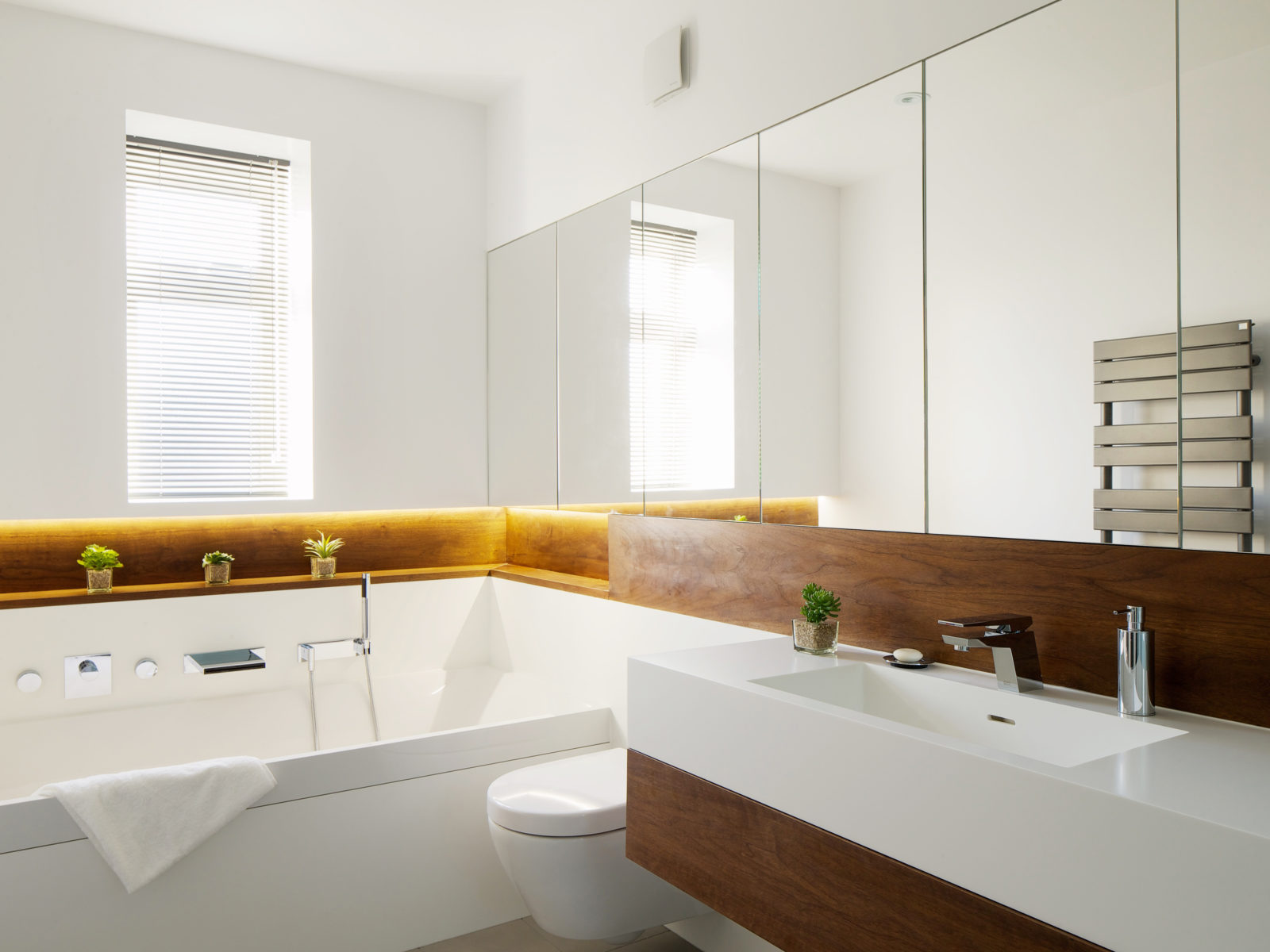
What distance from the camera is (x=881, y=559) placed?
1847mm

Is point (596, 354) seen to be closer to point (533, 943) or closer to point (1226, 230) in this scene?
point (533, 943)

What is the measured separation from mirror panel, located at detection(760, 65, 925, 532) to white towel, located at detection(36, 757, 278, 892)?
143 centimetres

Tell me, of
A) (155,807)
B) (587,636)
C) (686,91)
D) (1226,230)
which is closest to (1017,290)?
(1226,230)

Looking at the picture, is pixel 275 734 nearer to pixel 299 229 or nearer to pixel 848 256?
pixel 299 229

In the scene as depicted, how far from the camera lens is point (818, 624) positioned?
5.92 feet

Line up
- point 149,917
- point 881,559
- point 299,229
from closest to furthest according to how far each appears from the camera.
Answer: point 881,559 < point 149,917 < point 299,229

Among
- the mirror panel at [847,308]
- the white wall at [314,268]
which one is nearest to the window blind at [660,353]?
the mirror panel at [847,308]

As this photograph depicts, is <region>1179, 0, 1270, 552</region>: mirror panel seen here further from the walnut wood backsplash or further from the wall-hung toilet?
the wall-hung toilet

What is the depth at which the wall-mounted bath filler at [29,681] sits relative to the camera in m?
2.67

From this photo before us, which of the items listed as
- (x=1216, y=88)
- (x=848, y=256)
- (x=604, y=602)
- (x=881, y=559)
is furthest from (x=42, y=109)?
(x=1216, y=88)

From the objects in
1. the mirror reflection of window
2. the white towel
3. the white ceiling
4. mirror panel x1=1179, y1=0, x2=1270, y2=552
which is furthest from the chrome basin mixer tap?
the white ceiling

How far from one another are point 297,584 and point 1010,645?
245 centimetres

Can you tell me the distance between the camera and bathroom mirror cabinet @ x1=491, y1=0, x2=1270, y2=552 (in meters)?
1.30

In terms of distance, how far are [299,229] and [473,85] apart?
0.85 m
